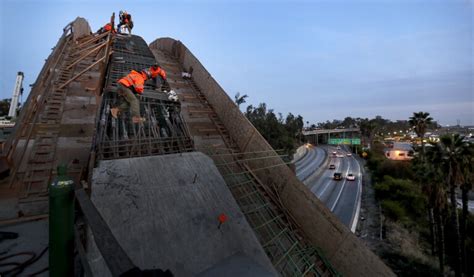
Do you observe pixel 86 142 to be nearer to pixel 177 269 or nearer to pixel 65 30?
pixel 177 269

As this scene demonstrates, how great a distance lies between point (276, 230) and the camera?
5.72 m

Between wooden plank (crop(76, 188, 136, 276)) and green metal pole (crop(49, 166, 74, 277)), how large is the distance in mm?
206

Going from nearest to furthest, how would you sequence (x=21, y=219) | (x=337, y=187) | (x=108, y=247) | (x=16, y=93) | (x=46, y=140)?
(x=108, y=247), (x=21, y=219), (x=46, y=140), (x=16, y=93), (x=337, y=187)

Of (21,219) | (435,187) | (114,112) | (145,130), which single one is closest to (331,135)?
(435,187)

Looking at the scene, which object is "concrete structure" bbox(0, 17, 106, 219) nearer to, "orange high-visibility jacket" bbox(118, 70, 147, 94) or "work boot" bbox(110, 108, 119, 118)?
"work boot" bbox(110, 108, 119, 118)

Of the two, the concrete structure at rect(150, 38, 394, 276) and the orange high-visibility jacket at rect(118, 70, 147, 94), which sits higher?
the orange high-visibility jacket at rect(118, 70, 147, 94)

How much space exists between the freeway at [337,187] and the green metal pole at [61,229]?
856 inches

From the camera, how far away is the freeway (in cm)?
2359

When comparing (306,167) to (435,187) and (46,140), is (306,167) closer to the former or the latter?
(435,187)

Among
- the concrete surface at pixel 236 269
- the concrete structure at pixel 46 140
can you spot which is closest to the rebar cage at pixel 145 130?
the concrete structure at pixel 46 140

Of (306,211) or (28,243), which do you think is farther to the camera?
(306,211)

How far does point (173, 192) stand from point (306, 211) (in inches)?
131

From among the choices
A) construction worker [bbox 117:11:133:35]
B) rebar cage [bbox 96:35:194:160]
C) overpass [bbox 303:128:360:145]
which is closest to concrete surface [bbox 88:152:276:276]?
rebar cage [bbox 96:35:194:160]

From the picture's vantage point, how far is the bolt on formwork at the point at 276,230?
4.96m
